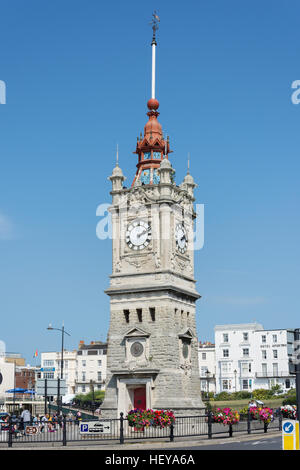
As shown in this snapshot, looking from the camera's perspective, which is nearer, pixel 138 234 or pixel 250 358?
pixel 138 234

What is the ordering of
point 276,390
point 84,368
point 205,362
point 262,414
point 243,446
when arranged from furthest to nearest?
point 84,368 → point 205,362 → point 276,390 → point 262,414 → point 243,446

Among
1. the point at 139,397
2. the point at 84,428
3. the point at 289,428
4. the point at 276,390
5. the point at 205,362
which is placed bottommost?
the point at 84,428

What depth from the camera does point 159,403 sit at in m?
44.7

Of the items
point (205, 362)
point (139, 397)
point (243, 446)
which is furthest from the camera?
point (205, 362)

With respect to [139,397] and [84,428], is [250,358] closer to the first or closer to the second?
[139,397]

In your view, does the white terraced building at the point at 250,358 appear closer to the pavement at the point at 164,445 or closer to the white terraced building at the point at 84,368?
the white terraced building at the point at 84,368

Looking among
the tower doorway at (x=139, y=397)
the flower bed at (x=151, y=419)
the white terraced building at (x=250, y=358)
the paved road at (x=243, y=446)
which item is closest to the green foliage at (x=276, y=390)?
the white terraced building at (x=250, y=358)

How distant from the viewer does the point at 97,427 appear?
109ft

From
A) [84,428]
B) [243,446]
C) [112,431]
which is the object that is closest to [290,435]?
[243,446]

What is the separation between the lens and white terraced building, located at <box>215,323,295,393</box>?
98688mm

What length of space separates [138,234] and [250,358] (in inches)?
2279

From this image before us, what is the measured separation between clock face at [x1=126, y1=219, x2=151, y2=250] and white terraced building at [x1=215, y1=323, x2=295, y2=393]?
53714 mm

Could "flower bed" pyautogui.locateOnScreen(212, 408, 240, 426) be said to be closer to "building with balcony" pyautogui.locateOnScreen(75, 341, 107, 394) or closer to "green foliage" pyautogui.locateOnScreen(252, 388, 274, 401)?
"green foliage" pyautogui.locateOnScreen(252, 388, 274, 401)
